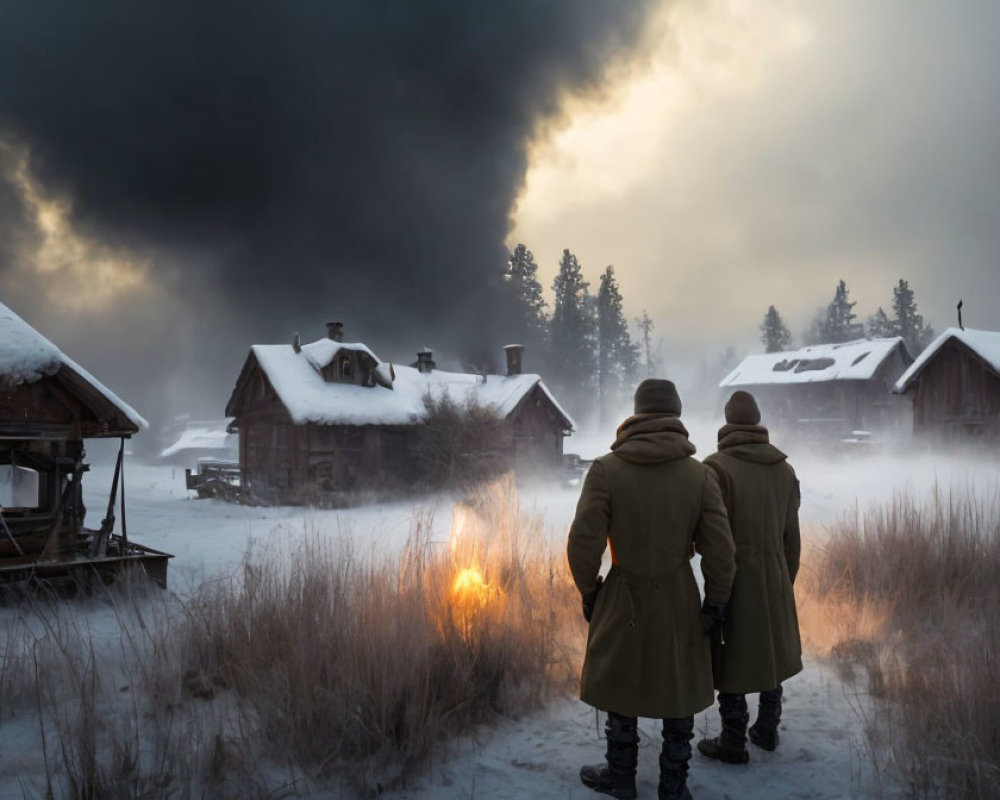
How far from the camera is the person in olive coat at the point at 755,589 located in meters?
3.52

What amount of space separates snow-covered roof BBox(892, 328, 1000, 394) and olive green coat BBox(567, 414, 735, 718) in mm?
19931

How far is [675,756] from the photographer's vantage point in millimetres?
3162

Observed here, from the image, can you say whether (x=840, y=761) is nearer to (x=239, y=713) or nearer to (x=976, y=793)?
(x=976, y=793)

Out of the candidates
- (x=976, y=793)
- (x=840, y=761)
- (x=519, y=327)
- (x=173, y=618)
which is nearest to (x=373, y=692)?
(x=173, y=618)

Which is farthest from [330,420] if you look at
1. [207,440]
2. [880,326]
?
[880,326]

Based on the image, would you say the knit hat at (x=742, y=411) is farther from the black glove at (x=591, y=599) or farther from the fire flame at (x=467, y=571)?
the fire flame at (x=467, y=571)

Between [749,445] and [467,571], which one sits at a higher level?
[749,445]

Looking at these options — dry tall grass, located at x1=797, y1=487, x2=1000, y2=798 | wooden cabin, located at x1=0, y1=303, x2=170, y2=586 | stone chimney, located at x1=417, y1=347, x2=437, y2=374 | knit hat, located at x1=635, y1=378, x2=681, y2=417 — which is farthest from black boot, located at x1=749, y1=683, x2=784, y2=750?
stone chimney, located at x1=417, y1=347, x2=437, y2=374

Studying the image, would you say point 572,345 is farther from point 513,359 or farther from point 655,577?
point 655,577

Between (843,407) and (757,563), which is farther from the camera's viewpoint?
(843,407)

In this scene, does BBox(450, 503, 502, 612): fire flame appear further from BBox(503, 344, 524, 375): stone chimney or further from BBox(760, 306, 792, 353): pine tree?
BBox(760, 306, 792, 353): pine tree

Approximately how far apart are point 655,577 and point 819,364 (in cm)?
3514

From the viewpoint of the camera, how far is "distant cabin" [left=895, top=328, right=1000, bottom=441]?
18562mm

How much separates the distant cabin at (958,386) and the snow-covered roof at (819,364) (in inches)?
446
